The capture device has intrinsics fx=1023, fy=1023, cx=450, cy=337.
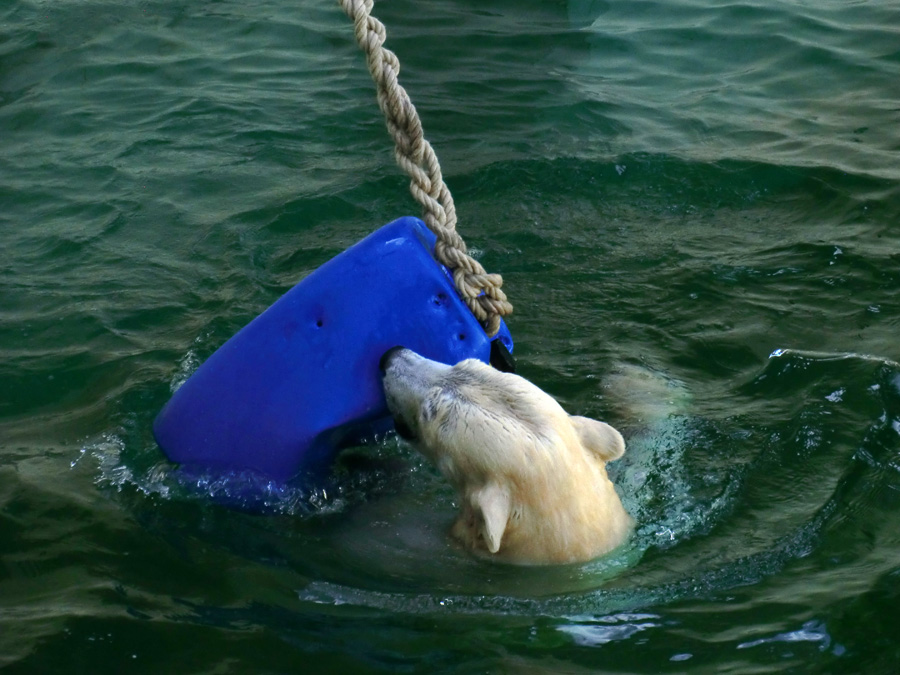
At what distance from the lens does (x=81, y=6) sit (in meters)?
9.28

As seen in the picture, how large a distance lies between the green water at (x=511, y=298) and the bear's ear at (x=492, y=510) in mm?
289

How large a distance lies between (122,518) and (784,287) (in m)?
3.63

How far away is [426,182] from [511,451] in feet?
3.41

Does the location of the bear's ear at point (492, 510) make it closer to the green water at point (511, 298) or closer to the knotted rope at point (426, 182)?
the green water at point (511, 298)

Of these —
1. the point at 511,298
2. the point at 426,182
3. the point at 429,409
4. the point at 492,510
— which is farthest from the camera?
the point at 511,298

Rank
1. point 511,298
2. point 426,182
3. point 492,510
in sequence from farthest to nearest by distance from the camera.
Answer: point 511,298
point 426,182
point 492,510

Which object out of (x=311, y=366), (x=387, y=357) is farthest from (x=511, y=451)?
(x=311, y=366)

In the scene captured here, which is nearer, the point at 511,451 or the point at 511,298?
the point at 511,451

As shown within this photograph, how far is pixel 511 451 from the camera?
352 centimetres

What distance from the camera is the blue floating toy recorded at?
143 inches

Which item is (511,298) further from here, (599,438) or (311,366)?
(311,366)

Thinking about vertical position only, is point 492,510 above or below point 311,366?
below

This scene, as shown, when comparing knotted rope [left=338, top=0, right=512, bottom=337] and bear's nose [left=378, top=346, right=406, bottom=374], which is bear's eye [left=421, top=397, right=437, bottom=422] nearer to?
bear's nose [left=378, top=346, right=406, bottom=374]

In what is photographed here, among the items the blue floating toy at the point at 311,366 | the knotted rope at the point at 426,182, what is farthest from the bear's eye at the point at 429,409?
the knotted rope at the point at 426,182
